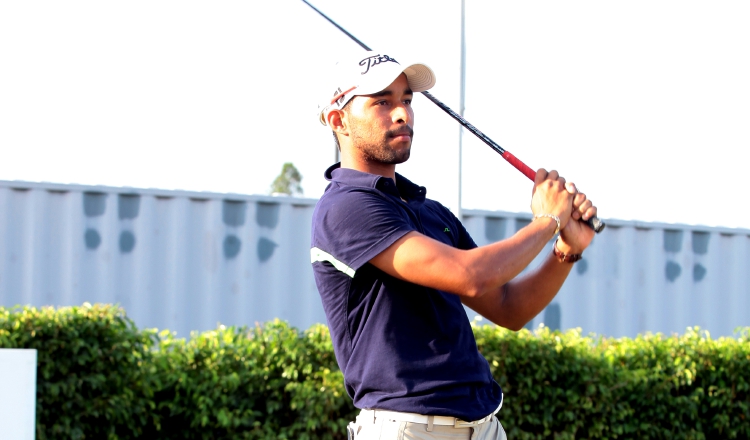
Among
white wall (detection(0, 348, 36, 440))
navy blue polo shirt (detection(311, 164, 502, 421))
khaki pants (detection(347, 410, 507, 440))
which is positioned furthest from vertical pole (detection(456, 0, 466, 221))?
khaki pants (detection(347, 410, 507, 440))

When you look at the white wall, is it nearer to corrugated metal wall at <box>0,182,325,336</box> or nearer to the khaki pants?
the khaki pants

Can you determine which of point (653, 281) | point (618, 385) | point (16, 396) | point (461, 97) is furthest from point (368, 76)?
point (653, 281)

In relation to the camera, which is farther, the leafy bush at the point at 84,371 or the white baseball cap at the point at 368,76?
the leafy bush at the point at 84,371

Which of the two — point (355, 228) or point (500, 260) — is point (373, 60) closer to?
point (355, 228)

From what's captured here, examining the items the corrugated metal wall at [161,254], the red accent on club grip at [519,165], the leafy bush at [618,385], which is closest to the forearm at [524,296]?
the red accent on club grip at [519,165]

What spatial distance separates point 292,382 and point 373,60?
315 cm

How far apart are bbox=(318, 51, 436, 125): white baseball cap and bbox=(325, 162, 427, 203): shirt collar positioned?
174 millimetres

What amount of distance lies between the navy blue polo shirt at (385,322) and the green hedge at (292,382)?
115 inches

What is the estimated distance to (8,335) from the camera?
4715mm

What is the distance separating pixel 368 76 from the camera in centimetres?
244

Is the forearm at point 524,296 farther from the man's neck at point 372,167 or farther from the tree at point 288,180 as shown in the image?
the tree at point 288,180

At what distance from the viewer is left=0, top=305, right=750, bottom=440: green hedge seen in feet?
15.9

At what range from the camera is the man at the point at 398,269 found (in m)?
2.20

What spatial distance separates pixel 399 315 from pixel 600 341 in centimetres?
448
